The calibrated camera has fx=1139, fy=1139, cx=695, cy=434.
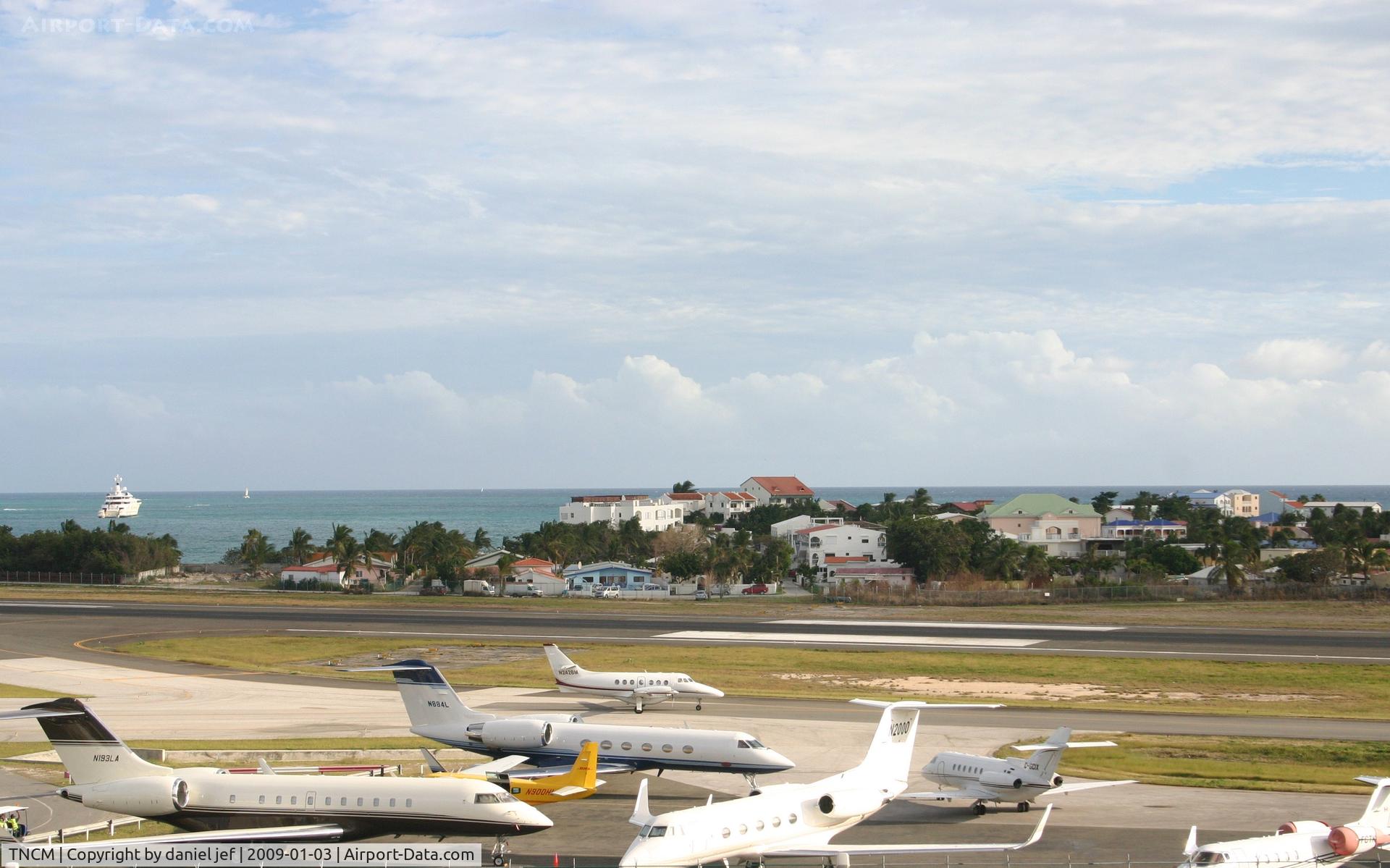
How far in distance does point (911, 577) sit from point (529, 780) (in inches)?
4657

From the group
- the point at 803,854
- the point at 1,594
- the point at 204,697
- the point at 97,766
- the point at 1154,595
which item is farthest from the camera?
the point at 1,594

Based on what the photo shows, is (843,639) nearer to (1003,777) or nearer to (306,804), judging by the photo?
(1003,777)

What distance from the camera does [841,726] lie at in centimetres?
5825

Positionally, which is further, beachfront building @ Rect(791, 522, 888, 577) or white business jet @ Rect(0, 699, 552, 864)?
beachfront building @ Rect(791, 522, 888, 577)

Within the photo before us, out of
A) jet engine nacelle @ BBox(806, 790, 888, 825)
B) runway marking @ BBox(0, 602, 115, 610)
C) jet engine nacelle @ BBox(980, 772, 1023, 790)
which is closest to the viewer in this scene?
jet engine nacelle @ BBox(806, 790, 888, 825)

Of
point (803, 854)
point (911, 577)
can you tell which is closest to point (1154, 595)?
point (911, 577)

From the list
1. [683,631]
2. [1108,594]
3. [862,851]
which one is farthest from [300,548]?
[862,851]

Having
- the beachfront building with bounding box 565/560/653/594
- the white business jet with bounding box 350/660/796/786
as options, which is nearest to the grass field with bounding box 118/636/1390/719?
the white business jet with bounding box 350/660/796/786

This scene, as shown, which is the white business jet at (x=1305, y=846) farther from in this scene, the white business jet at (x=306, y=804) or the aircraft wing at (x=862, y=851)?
the white business jet at (x=306, y=804)

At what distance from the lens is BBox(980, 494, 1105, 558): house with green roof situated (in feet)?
612

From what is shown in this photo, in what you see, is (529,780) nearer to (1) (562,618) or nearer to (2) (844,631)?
(2) (844,631)

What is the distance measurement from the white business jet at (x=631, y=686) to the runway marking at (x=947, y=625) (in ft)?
138

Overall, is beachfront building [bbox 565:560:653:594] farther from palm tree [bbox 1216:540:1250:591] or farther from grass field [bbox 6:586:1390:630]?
palm tree [bbox 1216:540:1250:591]

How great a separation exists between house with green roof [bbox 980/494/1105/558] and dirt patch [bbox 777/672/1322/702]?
111 metres
